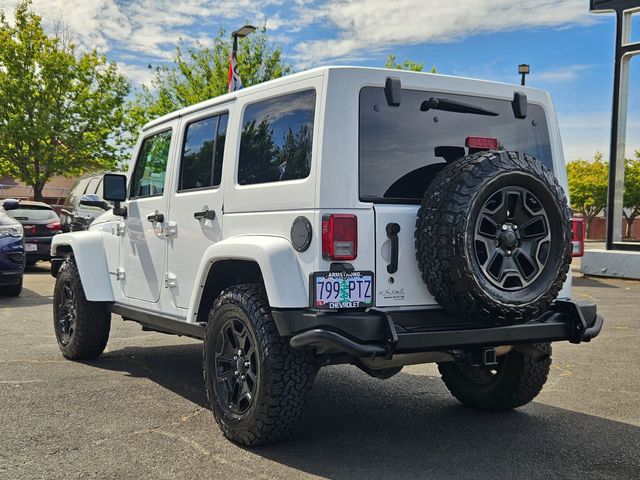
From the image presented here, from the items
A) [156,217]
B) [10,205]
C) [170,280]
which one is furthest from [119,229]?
[10,205]

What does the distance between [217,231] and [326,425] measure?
1446 millimetres

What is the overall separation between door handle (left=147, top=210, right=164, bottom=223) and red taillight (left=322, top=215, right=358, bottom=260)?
6.52ft

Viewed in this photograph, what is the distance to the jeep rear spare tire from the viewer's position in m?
3.78

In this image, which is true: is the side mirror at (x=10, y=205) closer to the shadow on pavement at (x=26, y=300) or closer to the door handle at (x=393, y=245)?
the shadow on pavement at (x=26, y=300)

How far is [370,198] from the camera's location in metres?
3.99

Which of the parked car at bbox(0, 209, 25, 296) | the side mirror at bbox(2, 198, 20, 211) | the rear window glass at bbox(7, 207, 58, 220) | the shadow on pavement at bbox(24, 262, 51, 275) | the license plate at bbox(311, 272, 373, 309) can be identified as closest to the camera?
the license plate at bbox(311, 272, 373, 309)

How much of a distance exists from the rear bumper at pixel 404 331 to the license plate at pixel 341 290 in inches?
2.4

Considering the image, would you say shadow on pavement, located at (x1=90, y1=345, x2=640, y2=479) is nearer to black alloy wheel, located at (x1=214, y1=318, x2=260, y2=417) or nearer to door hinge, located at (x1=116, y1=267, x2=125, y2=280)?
black alloy wheel, located at (x1=214, y1=318, x2=260, y2=417)

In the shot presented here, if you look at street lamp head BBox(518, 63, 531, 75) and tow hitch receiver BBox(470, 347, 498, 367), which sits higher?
street lamp head BBox(518, 63, 531, 75)

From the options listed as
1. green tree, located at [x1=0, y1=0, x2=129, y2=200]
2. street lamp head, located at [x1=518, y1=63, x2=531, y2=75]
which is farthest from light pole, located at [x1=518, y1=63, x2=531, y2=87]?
green tree, located at [x1=0, y1=0, x2=129, y2=200]

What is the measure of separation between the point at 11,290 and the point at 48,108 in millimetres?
20791

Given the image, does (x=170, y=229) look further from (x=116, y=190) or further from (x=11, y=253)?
(x=11, y=253)

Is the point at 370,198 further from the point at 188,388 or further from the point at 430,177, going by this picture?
the point at 188,388

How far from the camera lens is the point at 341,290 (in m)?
3.83
